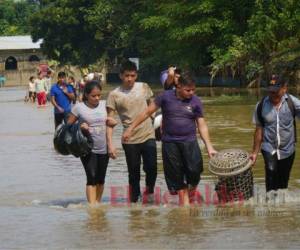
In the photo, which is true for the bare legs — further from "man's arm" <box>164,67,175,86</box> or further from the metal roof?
the metal roof

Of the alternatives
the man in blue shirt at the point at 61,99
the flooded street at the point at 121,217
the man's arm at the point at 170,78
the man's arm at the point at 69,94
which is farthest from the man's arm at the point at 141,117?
the man's arm at the point at 69,94

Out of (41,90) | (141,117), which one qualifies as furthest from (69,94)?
(41,90)

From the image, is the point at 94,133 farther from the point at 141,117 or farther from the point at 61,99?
the point at 61,99

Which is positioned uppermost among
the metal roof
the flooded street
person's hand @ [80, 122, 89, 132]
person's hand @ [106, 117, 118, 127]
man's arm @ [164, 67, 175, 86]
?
man's arm @ [164, 67, 175, 86]

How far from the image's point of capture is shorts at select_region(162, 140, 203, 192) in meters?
10.1

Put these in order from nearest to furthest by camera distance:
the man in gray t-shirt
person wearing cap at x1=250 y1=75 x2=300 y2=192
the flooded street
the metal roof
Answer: the flooded street, person wearing cap at x1=250 y1=75 x2=300 y2=192, the man in gray t-shirt, the metal roof

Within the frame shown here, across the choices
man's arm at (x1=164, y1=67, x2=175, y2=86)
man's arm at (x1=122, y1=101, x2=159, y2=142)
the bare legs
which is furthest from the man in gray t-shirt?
man's arm at (x1=164, y1=67, x2=175, y2=86)

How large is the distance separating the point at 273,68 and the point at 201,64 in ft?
57.1

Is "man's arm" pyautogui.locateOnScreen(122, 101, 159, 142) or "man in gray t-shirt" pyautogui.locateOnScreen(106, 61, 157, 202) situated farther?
"man in gray t-shirt" pyautogui.locateOnScreen(106, 61, 157, 202)

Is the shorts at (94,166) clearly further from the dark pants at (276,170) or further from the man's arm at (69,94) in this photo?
the man's arm at (69,94)

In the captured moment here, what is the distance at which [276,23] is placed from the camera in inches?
1496

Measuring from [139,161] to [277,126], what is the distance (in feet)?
5.12

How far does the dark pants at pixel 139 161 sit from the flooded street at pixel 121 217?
8.5 inches

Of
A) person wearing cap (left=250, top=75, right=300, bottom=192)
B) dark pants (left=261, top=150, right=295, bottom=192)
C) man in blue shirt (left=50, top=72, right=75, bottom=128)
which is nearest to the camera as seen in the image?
person wearing cap (left=250, top=75, right=300, bottom=192)
